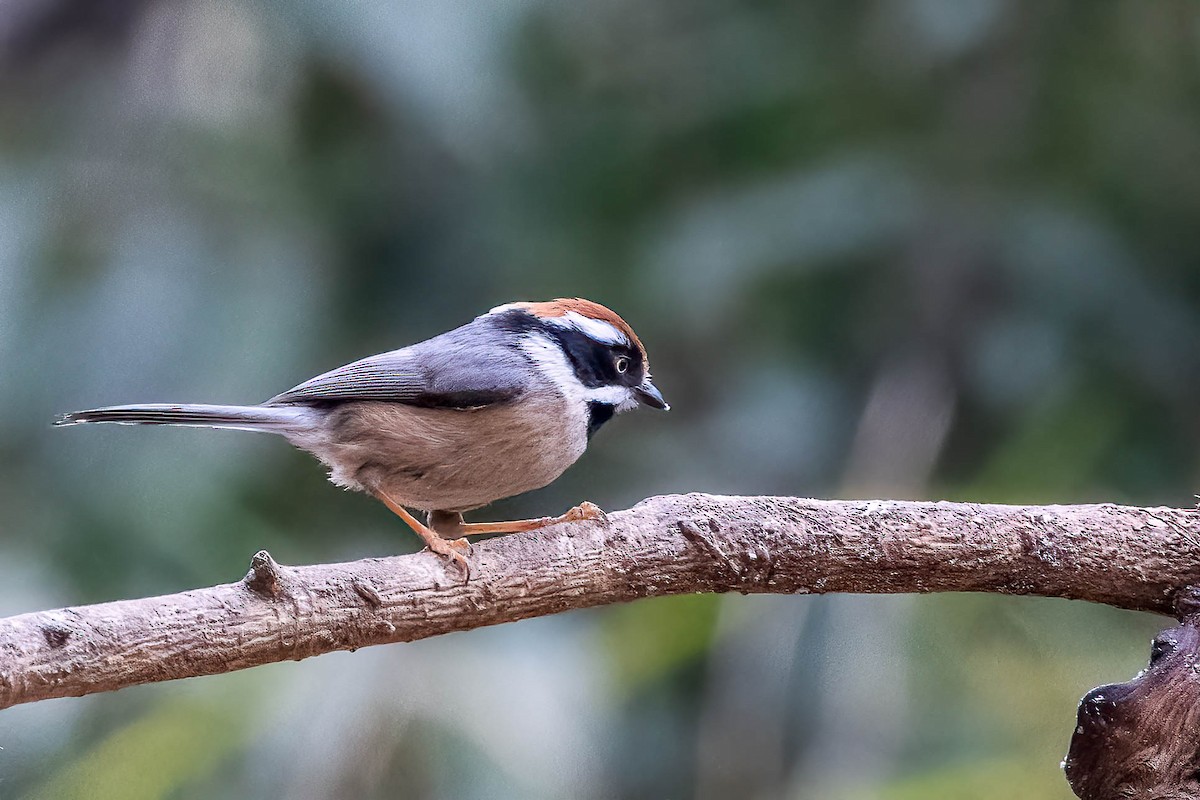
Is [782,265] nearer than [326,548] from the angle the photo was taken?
No

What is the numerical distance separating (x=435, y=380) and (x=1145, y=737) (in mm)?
1740

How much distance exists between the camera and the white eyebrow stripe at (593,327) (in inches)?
120

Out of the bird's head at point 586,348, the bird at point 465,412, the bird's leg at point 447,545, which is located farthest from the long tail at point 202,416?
the bird's head at point 586,348

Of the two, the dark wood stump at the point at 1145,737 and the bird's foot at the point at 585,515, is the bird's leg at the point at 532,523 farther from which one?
the dark wood stump at the point at 1145,737

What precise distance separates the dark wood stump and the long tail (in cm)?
189

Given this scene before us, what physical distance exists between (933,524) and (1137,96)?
8.52 ft

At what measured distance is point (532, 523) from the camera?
2814 millimetres

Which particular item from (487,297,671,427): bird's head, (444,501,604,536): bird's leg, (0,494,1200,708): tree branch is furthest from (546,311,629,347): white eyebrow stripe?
(0,494,1200,708): tree branch

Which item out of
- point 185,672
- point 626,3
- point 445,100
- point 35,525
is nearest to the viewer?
point 185,672

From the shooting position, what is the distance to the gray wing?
114 inches

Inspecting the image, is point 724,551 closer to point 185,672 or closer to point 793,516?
point 793,516

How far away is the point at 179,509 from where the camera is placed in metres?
3.68

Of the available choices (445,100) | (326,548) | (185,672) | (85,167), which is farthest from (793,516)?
(85,167)

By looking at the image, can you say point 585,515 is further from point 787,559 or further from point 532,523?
point 787,559
